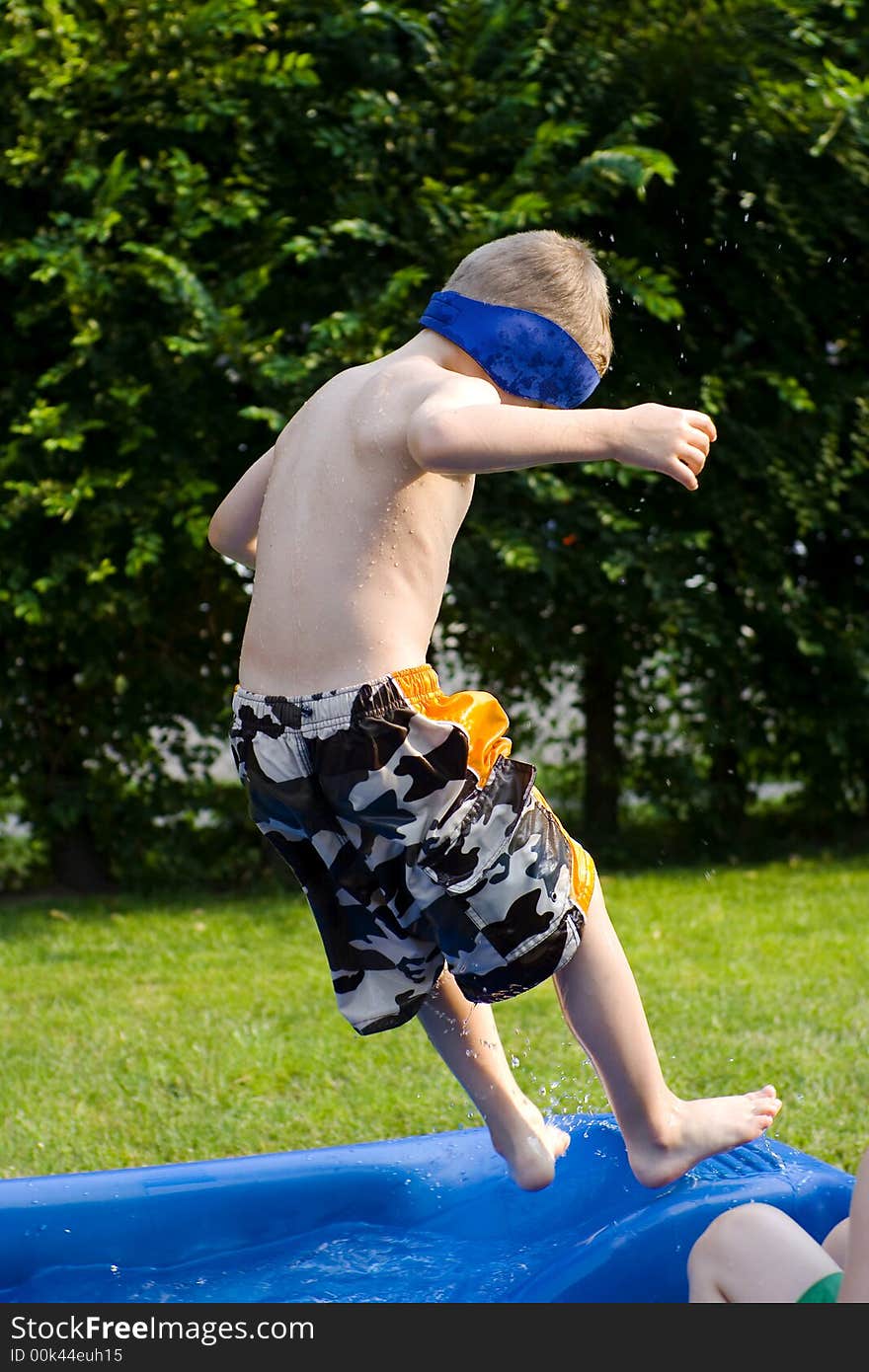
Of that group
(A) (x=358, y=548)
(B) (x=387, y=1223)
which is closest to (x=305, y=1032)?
(B) (x=387, y=1223)

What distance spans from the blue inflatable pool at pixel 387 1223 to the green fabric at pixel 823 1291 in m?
0.50

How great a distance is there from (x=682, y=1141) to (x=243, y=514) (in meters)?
1.16

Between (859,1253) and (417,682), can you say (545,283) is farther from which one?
(859,1253)

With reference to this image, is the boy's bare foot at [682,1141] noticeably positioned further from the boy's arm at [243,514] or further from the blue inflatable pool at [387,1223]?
the boy's arm at [243,514]

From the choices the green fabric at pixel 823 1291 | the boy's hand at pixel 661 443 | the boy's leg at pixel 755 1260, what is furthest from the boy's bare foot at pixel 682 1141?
the boy's hand at pixel 661 443

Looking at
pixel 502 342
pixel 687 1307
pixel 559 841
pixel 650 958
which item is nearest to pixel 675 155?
pixel 650 958

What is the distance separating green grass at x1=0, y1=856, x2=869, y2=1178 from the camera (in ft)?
10.0

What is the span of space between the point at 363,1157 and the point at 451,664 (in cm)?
314

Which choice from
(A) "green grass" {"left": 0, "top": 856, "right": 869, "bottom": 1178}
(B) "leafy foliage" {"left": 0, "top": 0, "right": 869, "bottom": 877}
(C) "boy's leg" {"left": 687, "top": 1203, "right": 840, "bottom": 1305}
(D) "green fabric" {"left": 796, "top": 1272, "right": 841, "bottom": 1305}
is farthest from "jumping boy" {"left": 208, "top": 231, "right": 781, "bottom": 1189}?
(B) "leafy foliage" {"left": 0, "top": 0, "right": 869, "bottom": 877}

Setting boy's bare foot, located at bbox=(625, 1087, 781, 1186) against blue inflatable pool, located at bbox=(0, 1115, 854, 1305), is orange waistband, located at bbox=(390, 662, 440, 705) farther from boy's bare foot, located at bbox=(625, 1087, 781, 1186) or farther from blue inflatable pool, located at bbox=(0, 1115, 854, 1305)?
blue inflatable pool, located at bbox=(0, 1115, 854, 1305)

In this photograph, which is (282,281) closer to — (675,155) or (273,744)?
(675,155)

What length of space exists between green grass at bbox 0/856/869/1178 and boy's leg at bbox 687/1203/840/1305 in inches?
43.6

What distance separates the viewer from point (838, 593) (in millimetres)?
5617

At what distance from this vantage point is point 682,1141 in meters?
2.13
